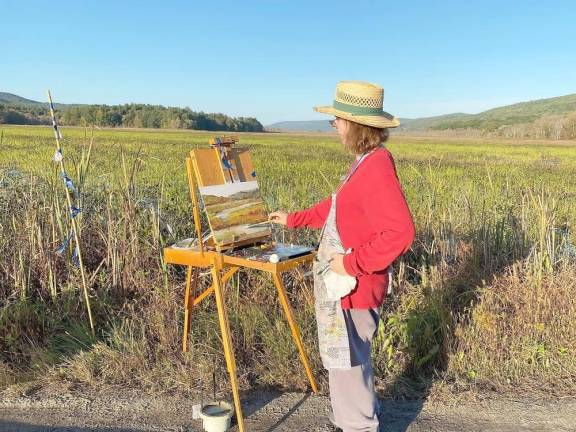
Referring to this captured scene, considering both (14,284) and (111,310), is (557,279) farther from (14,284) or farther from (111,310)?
(14,284)

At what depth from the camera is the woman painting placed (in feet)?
6.68

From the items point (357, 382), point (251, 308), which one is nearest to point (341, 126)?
point (357, 382)

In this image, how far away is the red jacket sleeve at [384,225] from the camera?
2.01 metres

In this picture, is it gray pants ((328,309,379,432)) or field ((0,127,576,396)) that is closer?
gray pants ((328,309,379,432))

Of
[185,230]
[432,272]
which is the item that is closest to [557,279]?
[432,272]

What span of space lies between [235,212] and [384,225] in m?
0.94

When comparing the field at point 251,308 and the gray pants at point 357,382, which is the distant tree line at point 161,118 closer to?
the field at point 251,308

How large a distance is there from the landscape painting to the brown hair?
766 millimetres

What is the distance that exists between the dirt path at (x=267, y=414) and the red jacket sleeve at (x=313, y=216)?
1.02 meters

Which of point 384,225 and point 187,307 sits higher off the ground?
point 384,225

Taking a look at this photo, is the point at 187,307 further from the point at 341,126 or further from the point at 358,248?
the point at 341,126

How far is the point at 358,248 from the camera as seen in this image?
218cm

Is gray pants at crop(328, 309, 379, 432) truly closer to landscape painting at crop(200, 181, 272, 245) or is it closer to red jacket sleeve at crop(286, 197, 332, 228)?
red jacket sleeve at crop(286, 197, 332, 228)

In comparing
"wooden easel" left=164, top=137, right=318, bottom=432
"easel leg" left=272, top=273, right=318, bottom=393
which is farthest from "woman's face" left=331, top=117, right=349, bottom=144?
"easel leg" left=272, top=273, right=318, bottom=393
